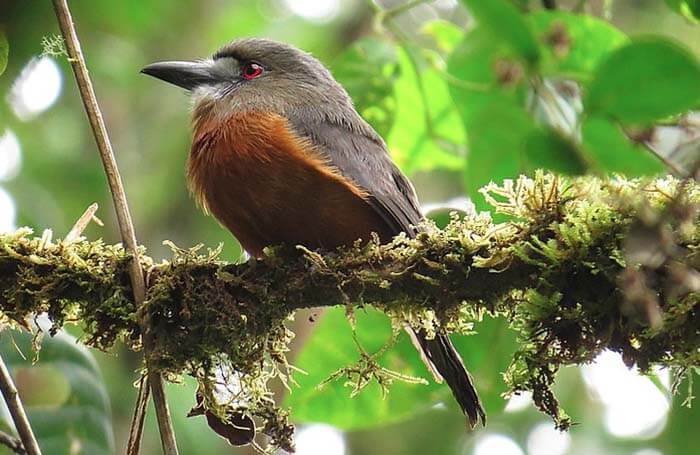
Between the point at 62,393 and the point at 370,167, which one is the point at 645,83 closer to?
the point at 370,167

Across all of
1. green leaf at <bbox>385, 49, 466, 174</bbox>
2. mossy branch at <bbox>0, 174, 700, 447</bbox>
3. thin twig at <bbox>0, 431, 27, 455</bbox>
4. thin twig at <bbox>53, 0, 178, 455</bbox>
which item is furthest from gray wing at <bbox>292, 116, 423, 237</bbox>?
thin twig at <bbox>0, 431, 27, 455</bbox>

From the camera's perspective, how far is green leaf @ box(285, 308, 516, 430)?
10.1 ft

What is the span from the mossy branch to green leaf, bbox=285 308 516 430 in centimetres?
43

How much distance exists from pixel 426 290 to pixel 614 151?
97 cm

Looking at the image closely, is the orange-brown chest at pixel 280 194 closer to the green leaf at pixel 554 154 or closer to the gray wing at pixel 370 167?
the gray wing at pixel 370 167

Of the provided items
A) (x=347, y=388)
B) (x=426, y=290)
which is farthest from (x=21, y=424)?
(x=347, y=388)

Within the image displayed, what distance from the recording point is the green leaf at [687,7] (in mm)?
1764

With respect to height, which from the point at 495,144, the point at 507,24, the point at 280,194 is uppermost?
the point at 280,194

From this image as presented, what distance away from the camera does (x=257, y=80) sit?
3.73 m

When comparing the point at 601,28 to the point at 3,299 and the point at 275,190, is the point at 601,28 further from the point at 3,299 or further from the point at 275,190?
the point at 3,299

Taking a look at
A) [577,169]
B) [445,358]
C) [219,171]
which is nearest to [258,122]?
[219,171]

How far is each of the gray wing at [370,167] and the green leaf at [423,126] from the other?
37 cm

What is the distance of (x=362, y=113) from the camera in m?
3.72

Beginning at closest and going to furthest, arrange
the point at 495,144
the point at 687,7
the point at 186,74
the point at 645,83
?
the point at 645,83, the point at 687,7, the point at 495,144, the point at 186,74
